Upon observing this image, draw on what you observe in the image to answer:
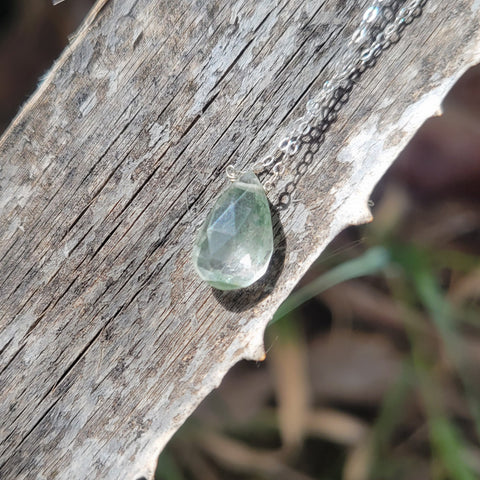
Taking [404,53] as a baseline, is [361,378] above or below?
below

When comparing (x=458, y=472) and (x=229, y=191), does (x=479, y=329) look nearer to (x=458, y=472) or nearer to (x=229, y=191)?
(x=458, y=472)

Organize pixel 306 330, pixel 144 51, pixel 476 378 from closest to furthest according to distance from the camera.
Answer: pixel 144 51 < pixel 476 378 < pixel 306 330

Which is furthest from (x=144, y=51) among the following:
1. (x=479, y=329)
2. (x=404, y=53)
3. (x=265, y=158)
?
(x=479, y=329)

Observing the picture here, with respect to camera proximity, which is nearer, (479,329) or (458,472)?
(458,472)

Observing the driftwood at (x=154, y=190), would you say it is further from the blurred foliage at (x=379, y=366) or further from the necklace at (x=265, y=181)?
the blurred foliage at (x=379, y=366)

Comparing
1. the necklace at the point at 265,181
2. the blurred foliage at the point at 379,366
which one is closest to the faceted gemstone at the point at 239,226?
the necklace at the point at 265,181

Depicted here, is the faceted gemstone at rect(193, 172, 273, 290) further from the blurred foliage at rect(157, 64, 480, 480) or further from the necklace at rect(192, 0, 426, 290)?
the blurred foliage at rect(157, 64, 480, 480)

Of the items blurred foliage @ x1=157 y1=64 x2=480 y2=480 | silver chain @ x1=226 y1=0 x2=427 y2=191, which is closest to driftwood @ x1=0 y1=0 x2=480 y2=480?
silver chain @ x1=226 y1=0 x2=427 y2=191

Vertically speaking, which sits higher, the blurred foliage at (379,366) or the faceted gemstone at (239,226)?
the faceted gemstone at (239,226)
